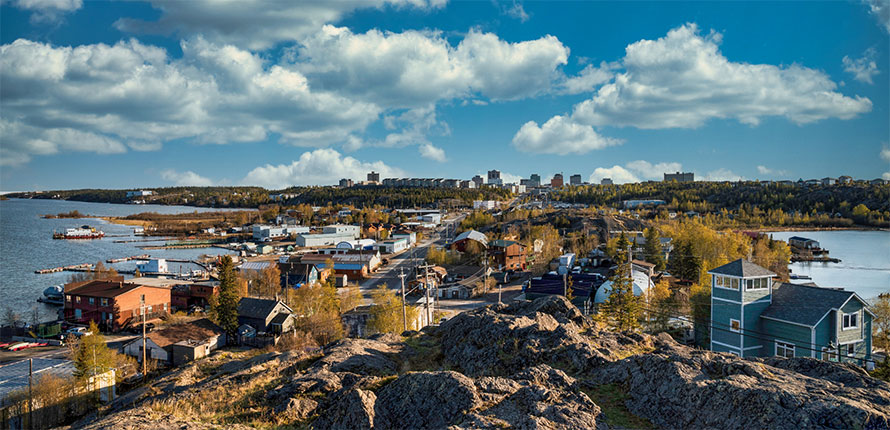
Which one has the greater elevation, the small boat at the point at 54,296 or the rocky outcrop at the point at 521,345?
the rocky outcrop at the point at 521,345

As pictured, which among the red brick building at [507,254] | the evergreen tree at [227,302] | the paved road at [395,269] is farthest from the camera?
the red brick building at [507,254]

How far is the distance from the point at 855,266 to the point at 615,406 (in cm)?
5609

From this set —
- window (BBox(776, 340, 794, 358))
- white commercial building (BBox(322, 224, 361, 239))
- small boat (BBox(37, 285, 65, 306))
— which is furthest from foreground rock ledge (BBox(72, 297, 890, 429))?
white commercial building (BBox(322, 224, 361, 239))

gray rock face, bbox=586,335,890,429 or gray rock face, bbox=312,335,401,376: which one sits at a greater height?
gray rock face, bbox=586,335,890,429

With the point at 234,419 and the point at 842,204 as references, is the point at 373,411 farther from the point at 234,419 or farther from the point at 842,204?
→ the point at 842,204

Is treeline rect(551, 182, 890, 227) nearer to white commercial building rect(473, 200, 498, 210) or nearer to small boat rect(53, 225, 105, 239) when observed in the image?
white commercial building rect(473, 200, 498, 210)

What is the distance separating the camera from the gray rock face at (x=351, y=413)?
5715mm

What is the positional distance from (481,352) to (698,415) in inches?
147

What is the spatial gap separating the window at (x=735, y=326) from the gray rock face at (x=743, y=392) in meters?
7.91

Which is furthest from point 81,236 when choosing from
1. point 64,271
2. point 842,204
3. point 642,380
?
point 842,204

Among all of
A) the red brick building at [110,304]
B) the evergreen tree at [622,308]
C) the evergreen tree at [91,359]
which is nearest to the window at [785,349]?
the evergreen tree at [622,308]

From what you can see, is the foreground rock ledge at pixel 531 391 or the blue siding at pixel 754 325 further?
the blue siding at pixel 754 325

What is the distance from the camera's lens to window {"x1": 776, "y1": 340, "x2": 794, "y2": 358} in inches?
539

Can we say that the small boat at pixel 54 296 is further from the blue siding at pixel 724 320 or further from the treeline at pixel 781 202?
the treeline at pixel 781 202
